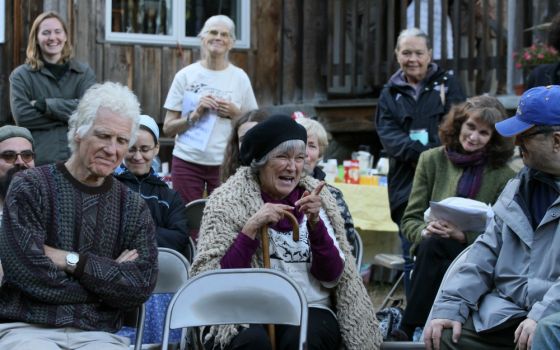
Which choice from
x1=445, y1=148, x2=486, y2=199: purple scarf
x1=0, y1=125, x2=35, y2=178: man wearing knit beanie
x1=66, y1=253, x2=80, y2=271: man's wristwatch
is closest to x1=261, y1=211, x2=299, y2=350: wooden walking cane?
x1=66, y1=253, x2=80, y2=271: man's wristwatch

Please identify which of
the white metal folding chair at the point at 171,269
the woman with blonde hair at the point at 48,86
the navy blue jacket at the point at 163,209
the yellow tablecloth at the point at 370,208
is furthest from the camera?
the yellow tablecloth at the point at 370,208

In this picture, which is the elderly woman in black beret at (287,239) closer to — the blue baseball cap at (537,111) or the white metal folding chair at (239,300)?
the white metal folding chair at (239,300)

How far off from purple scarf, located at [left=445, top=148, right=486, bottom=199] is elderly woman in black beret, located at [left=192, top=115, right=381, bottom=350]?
4.05ft

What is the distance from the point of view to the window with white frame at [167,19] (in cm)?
1126

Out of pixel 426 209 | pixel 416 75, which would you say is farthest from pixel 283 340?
pixel 416 75

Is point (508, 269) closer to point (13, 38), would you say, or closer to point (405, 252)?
point (405, 252)

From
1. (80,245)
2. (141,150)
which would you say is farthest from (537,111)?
(141,150)

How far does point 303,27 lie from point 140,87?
1868 millimetres

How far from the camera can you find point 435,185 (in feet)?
19.7

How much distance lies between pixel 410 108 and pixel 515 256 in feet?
8.66

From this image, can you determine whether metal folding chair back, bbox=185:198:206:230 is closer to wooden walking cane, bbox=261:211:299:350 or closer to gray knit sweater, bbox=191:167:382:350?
gray knit sweater, bbox=191:167:382:350

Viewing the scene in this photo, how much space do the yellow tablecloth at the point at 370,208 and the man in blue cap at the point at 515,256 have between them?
3.86 metres

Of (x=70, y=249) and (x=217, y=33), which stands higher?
(x=217, y=33)

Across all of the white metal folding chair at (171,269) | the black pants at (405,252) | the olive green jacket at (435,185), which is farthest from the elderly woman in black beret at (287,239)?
the black pants at (405,252)
